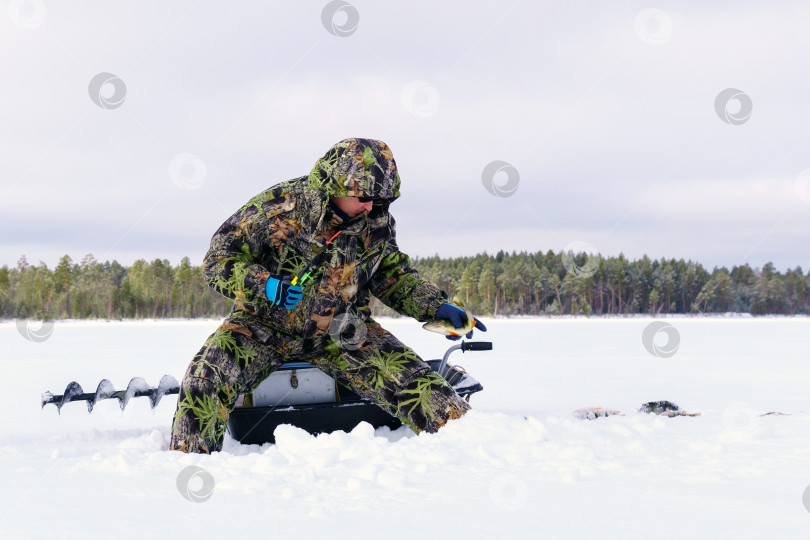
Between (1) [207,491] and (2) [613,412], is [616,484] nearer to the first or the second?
(1) [207,491]

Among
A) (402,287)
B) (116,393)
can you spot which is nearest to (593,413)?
(402,287)

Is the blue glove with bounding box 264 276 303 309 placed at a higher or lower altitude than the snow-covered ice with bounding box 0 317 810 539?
higher

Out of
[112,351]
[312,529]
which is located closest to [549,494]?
[312,529]

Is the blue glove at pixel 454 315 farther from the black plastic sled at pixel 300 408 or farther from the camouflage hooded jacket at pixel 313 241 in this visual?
the black plastic sled at pixel 300 408

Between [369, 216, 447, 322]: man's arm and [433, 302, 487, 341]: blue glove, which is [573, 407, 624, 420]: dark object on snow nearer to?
[433, 302, 487, 341]: blue glove

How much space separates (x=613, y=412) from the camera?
4.55m

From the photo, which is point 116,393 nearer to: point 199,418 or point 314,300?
point 199,418

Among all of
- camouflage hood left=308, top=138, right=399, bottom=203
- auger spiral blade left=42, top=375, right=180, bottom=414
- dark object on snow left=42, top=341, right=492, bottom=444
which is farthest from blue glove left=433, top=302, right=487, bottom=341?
auger spiral blade left=42, top=375, right=180, bottom=414

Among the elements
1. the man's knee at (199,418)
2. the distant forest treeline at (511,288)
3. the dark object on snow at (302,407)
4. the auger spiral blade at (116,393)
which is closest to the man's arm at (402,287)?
the dark object on snow at (302,407)

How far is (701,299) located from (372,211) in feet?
279

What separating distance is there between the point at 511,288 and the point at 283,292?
69777 millimetres

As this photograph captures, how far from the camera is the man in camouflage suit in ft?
10.9

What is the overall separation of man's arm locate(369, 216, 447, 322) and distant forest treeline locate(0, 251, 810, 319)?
52.4m

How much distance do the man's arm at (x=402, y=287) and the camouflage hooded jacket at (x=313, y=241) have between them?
0.15ft
